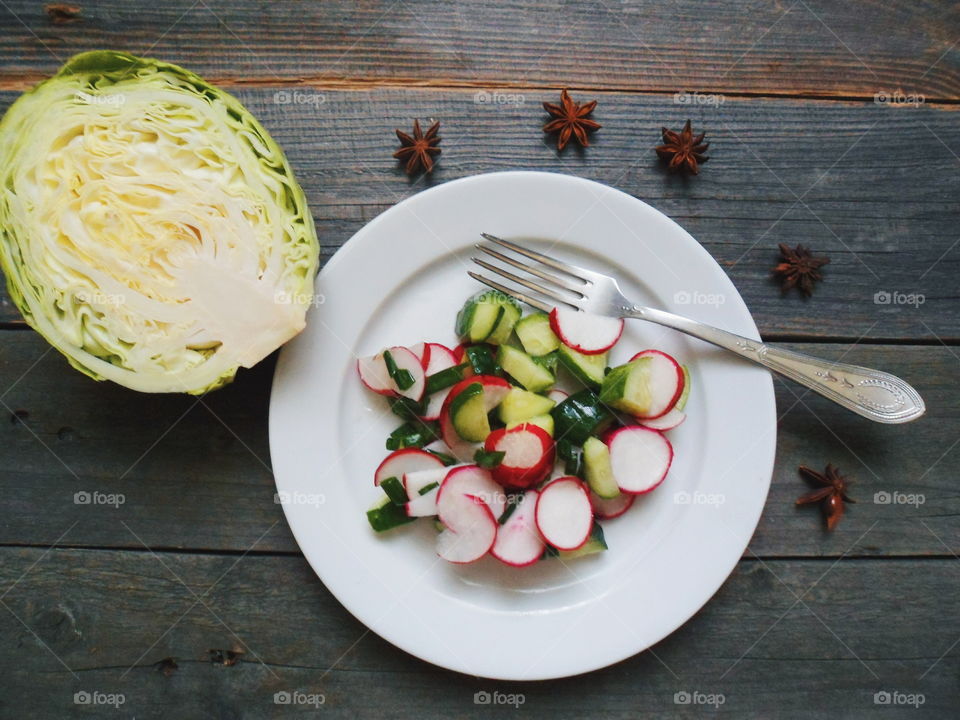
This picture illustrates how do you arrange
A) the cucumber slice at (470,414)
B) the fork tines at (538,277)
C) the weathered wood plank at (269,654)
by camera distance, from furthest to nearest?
→ the weathered wood plank at (269,654) → the fork tines at (538,277) → the cucumber slice at (470,414)

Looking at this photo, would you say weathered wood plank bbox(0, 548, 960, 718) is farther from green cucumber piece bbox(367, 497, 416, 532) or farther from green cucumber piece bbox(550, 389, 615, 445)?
green cucumber piece bbox(550, 389, 615, 445)

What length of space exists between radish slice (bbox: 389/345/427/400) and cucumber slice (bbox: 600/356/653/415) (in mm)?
552

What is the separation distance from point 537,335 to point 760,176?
3.15 feet

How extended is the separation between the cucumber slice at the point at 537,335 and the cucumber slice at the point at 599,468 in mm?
312

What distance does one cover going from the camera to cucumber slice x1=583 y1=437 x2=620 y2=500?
6.71 ft

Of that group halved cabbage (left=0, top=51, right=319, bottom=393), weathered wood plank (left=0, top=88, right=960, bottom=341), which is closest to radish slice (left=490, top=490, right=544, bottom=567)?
halved cabbage (left=0, top=51, right=319, bottom=393)

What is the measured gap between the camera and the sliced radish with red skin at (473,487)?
2002mm

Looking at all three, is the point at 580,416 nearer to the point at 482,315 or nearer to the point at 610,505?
the point at 610,505

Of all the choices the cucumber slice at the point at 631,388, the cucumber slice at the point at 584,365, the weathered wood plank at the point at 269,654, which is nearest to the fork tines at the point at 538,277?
the cucumber slice at the point at 584,365

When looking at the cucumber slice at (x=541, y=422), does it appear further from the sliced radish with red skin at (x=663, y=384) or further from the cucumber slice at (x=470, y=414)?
the sliced radish with red skin at (x=663, y=384)

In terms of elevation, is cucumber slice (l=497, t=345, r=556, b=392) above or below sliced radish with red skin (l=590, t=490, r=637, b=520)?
above

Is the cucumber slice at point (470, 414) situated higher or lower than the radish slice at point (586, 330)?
lower

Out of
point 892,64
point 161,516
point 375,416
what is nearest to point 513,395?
point 375,416

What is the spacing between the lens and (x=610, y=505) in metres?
2.12
